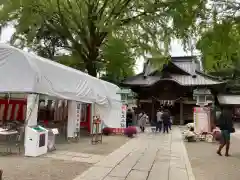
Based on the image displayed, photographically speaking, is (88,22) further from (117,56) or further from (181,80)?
(181,80)

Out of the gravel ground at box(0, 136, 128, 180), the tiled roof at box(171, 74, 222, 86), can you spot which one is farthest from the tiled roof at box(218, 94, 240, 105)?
the gravel ground at box(0, 136, 128, 180)

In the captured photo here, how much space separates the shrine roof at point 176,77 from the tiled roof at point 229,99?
2194 mm

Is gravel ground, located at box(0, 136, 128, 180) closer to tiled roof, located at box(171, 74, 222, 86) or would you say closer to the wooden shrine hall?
the wooden shrine hall

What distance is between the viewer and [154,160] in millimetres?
8211

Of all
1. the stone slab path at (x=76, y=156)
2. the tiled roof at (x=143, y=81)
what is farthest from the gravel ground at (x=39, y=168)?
the tiled roof at (x=143, y=81)

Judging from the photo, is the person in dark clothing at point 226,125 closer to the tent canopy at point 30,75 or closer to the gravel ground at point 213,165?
the gravel ground at point 213,165

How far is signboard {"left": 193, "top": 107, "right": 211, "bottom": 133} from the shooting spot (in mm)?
14398

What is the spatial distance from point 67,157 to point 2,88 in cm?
312

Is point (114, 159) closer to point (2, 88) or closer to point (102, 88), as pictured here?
point (2, 88)

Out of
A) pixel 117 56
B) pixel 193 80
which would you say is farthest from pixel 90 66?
Result: pixel 193 80

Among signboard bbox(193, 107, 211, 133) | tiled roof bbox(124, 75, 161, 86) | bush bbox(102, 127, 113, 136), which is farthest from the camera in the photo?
tiled roof bbox(124, 75, 161, 86)

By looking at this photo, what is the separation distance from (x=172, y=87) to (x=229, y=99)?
5876 mm

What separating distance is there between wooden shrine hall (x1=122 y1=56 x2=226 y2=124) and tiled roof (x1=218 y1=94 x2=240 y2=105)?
3.29 ft

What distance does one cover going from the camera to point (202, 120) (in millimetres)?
14469
